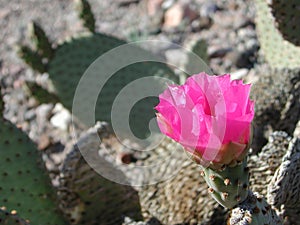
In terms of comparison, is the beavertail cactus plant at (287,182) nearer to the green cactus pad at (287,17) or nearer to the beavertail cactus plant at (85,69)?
the green cactus pad at (287,17)

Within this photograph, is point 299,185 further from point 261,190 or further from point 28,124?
point 28,124

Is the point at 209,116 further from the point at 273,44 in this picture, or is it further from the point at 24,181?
the point at 273,44

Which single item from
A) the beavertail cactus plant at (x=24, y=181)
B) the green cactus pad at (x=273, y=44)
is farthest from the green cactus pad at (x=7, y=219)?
the green cactus pad at (x=273, y=44)

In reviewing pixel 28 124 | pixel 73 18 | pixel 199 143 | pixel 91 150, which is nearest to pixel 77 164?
pixel 91 150

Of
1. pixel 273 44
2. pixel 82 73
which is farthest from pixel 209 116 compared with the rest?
pixel 82 73

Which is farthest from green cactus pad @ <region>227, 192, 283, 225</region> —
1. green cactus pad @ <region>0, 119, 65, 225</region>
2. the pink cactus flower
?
green cactus pad @ <region>0, 119, 65, 225</region>

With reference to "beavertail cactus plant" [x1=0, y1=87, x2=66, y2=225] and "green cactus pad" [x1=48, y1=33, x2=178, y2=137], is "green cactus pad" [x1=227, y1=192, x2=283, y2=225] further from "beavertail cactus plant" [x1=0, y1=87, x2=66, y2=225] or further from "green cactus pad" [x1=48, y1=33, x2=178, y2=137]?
"green cactus pad" [x1=48, y1=33, x2=178, y2=137]
